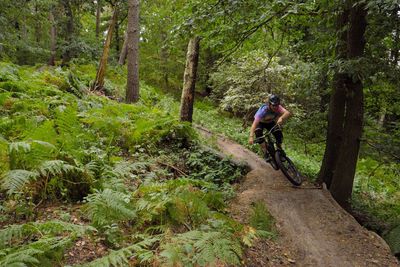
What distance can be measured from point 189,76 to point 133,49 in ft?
8.69

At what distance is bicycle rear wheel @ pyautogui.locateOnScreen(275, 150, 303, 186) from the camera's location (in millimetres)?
8484

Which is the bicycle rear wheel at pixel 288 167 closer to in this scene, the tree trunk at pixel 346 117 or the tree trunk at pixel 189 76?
the tree trunk at pixel 346 117

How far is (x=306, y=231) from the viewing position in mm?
6516

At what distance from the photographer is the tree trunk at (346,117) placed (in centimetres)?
754

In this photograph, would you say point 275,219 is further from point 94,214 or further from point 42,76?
point 42,76

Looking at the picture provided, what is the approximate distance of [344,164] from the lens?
319 inches

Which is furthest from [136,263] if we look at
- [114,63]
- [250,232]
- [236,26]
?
[114,63]

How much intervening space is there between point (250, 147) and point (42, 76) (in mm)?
7977

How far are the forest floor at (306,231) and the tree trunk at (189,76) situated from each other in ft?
10.8

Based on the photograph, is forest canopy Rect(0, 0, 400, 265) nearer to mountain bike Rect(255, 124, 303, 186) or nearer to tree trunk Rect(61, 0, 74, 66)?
mountain bike Rect(255, 124, 303, 186)

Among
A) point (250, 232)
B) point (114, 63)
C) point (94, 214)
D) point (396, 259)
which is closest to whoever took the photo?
point (94, 214)

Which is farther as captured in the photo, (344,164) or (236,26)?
(344,164)

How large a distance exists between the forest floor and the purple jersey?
1.60 m

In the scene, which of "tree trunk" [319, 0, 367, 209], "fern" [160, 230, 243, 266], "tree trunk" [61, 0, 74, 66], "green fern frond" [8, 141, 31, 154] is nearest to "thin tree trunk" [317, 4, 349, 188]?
"tree trunk" [319, 0, 367, 209]
